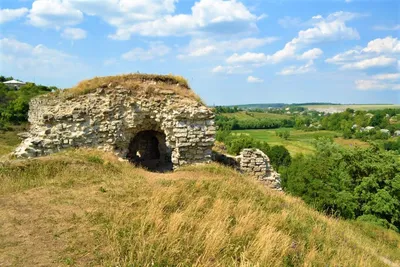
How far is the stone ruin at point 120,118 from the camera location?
1334cm

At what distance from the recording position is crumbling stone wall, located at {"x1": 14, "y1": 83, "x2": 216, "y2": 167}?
13.3m

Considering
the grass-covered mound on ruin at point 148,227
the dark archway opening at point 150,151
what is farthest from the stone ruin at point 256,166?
the grass-covered mound on ruin at point 148,227

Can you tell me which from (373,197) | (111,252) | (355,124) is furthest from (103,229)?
(355,124)

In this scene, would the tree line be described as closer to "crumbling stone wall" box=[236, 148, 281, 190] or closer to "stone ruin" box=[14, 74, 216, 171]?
"stone ruin" box=[14, 74, 216, 171]

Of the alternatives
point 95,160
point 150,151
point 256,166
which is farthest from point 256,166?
point 95,160

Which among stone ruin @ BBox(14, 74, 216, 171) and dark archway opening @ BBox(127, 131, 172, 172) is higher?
stone ruin @ BBox(14, 74, 216, 171)

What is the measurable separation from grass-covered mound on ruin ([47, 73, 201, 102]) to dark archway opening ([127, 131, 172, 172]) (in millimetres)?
3501

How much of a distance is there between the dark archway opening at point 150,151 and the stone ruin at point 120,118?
2.80 m

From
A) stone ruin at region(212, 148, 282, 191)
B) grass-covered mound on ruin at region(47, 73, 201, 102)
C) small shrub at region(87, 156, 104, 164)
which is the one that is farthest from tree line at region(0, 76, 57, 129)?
stone ruin at region(212, 148, 282, 191)

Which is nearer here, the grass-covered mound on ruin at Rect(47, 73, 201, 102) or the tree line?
the grass-covered mound on ruin at Rect(47, 73, 201, 102)

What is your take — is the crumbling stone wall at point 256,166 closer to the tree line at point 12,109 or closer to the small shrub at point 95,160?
the small shrub at point 95,160

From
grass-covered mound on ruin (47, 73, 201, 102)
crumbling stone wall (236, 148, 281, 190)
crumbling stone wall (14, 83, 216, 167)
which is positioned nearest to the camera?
crumbling stone wall (14, 83, 216, 167)

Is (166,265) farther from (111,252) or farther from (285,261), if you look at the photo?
(285,261)

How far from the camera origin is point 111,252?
4.88 m
